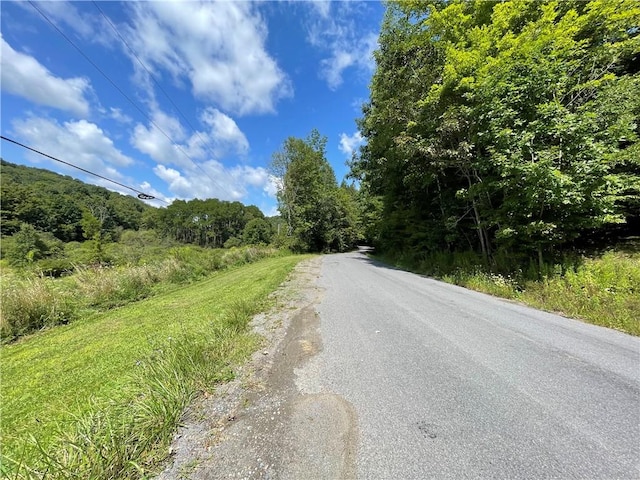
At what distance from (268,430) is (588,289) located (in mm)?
7523

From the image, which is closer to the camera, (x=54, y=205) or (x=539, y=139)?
(x=539, y=139)

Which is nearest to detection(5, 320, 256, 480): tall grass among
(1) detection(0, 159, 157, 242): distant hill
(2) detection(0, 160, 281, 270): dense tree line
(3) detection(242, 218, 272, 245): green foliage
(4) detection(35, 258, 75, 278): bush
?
(4) detection(35, 258, 75, 278): bush

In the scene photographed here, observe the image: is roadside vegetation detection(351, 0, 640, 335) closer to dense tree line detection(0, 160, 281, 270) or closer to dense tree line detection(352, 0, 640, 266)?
dense tree line detection(352, 0, 640, 266)

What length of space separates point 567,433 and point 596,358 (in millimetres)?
2077

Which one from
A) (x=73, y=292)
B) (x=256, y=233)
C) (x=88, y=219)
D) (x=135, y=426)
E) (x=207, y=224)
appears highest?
(x=207, y=224)

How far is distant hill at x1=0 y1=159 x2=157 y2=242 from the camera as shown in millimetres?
45219

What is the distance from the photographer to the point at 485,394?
2.70m

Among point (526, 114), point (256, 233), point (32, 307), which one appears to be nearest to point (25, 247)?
point (32, 307)

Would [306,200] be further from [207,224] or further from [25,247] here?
[207,224]

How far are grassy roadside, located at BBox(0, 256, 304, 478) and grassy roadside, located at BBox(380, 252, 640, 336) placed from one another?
666 centimetres

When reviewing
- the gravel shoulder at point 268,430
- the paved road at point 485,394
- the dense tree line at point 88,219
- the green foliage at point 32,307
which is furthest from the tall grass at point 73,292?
the dense tree line at point 88,219

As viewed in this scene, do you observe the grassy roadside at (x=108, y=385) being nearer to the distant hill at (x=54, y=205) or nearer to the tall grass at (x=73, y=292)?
the tall grass at (x=73, y=292)

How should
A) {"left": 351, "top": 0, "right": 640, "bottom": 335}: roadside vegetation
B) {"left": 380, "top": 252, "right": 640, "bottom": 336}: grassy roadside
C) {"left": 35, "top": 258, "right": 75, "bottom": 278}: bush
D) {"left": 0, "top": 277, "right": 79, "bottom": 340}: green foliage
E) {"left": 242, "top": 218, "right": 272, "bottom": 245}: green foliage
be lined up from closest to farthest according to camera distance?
{"left": 380, "top": 252, "right": 640, "bottom": 336}: grassy roadside
{"left": 351, "top": 0, "right": 640, "bottom": 335}: roadside vegetation
{"left": 0, "top": 277, "right": 79, "bottom": 340}: green foliage
{"left": 35, "top": 258, "right": 75, "bottom": 278}: bush
{"left": 242, "top": 218, "right": 272, "bottom": 245}: green foliage

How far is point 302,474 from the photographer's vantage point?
1857 mm
